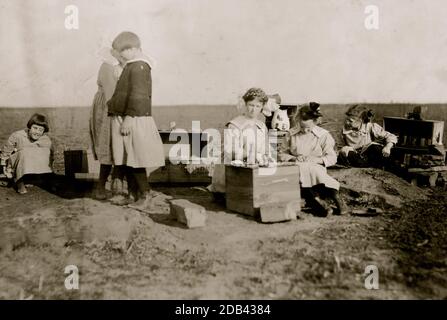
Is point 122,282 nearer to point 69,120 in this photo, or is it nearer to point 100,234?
point 100,234

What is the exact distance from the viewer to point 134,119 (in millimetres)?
6254

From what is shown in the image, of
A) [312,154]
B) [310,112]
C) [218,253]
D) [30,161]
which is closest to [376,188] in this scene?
[312,154]

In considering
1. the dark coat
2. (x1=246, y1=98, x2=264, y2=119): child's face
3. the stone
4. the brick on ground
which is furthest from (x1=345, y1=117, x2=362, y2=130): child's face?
the brick on ground

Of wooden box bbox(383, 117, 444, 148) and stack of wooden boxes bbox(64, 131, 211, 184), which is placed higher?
wooden box bbox(383, 117, 444, 148)

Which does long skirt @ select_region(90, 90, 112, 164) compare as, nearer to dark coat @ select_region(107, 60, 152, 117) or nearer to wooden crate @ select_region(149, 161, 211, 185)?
dark coat @ select_region(107, 60, 152, 117)

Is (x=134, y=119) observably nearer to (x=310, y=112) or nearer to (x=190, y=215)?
(x=190, y=215)

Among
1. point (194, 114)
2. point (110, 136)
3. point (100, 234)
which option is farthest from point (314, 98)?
point (100, 234)

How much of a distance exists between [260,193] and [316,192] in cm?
99

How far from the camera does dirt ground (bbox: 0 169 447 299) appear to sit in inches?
150

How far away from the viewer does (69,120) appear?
13.5 meters

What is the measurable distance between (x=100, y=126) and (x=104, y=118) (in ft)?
0.54

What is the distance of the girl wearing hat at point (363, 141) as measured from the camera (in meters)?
8.26

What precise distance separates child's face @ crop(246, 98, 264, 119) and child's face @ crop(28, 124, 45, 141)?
11.4ft
